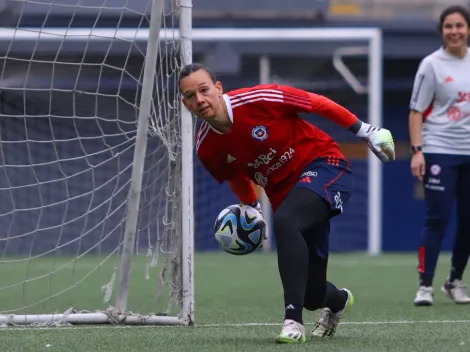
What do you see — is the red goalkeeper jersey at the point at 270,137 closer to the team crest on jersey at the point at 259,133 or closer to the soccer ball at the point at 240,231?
the team crest on jersey at the point at 259,133

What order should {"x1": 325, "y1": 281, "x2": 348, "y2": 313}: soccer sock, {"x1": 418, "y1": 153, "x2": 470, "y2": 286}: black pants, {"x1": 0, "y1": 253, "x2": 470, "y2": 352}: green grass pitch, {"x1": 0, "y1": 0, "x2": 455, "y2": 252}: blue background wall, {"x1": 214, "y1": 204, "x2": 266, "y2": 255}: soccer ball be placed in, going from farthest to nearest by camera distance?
1. {"x1": 0, "y1": 0, "x2": 455, "y2": 252}: blue background wall
2. {"x1": 418, "y1": 153, "x2": 470, "y2": 286}: black pants
3. {"x1": 325, "y1": 281, "x2": 348, "y2": 313}: soccer sock
4. {"x1": 214, "y1": 204, "x2": 266, "y2": 255}: soccer ball
5. {"x1": 0, "y1": 253, "x2": 470, "y2": 352}: green grass pitch

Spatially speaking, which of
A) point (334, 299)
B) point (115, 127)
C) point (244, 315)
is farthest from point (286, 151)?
point (115, 127)

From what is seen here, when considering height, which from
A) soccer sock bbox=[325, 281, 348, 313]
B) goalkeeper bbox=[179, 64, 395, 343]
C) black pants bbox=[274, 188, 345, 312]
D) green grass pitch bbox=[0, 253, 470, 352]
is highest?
goalkeeper bbox=[179, 64, 395, 343]

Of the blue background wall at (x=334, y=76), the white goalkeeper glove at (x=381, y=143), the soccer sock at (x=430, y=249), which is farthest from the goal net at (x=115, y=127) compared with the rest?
the blue background wall at (x=334, y=76)

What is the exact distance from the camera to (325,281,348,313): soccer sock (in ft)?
17.4

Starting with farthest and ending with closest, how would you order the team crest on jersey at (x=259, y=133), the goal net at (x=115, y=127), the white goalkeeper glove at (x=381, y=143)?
the goal net at (x=115, y=127) → the team crest on jersey at (x=259, y=133) → the white goalkeeper glove at (x=381, y=143)

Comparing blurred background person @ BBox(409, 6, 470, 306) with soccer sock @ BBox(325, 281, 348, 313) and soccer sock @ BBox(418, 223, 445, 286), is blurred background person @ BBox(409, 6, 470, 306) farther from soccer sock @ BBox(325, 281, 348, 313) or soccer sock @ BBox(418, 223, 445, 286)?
soccer sock @ BBox(325, 281, 348, 313)

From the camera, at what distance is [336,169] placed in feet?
16.8

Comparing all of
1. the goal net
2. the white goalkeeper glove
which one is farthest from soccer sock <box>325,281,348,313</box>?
the goal net

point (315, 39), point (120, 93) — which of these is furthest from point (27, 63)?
point (315, 39)

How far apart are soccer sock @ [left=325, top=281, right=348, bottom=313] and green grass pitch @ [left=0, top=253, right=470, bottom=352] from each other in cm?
15

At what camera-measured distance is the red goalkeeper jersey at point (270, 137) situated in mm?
5035

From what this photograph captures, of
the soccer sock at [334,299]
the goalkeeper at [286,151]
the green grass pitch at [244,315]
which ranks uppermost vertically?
the goalkeeper at [286,151]

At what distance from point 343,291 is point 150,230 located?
1.78 m
